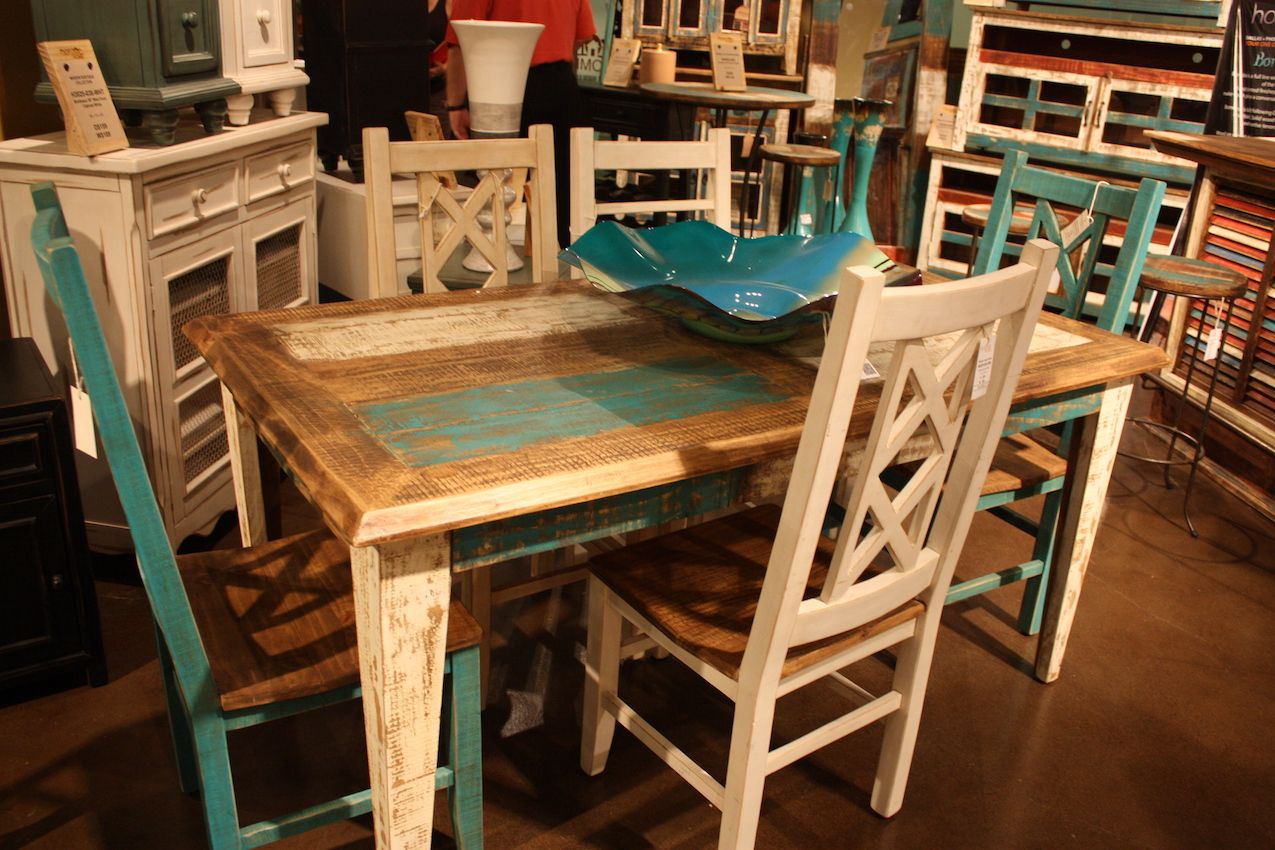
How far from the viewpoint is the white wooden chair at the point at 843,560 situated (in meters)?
1.23

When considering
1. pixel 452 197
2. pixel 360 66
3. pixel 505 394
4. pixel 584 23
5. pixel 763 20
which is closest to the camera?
pixel 505 394

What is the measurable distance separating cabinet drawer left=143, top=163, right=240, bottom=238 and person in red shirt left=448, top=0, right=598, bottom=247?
1503 mm

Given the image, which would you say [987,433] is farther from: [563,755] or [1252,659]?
[1252,659]

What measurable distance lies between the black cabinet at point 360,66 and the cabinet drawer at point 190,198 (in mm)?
1192

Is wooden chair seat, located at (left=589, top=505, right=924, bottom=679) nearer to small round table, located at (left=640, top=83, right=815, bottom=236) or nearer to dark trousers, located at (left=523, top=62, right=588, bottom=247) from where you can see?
dark trousers, located at (left=523, top=62, right=588, bottom=247)

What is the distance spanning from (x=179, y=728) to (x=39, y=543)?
49 centimetres

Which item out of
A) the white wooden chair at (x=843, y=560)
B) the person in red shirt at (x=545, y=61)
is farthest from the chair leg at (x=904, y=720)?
the person in red shirt at (x=545, y=61)

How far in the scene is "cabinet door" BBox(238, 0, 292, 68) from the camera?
8.68ft

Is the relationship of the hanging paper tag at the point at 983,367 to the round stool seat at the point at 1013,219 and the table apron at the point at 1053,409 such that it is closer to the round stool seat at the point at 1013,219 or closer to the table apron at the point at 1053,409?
the table apron at the point at 1053,409

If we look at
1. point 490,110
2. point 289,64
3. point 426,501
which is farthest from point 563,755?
point 289,64

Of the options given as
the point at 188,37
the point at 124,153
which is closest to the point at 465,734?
the point at 124,153

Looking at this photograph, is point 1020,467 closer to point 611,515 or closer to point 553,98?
point 611,515

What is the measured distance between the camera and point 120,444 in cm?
118

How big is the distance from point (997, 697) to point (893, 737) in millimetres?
569
